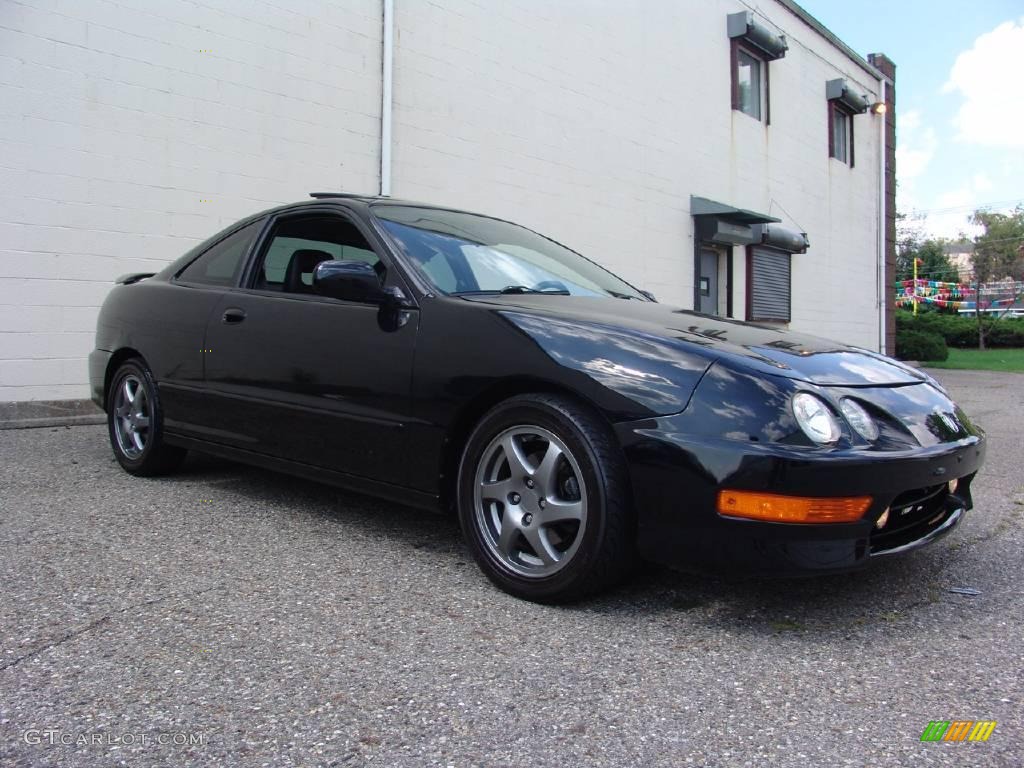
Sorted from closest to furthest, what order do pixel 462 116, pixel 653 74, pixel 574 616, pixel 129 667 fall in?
pixel 129 667
pixel 574 616
pixel 462 116
pixel 653 74

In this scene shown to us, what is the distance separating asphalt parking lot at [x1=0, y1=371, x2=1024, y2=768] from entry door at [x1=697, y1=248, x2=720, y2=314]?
9242 millimetres

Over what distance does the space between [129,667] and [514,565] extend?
1.11m

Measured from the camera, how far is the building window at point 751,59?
41.8 feet

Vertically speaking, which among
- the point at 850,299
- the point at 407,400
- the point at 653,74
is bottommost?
the point at 407,400

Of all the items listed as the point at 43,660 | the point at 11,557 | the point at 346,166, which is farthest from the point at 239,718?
the point at 346,166

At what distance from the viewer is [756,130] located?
1362cm

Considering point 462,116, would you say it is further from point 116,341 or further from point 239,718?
point 239,718

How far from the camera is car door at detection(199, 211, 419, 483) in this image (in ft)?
9.70

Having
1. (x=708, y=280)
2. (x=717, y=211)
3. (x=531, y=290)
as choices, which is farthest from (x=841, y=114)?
(x=531, y=290)

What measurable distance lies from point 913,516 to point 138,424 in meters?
3.58

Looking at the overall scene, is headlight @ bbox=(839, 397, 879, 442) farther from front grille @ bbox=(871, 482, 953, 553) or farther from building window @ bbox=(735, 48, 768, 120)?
building window @ bbox=(735, 48, 768, 120)

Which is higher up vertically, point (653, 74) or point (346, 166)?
point (653, 74)

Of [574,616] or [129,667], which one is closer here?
[129,667]

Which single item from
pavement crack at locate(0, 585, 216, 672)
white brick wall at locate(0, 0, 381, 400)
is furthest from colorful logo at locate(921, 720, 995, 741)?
white brick wall at locate(0, 0, 381, 400)
